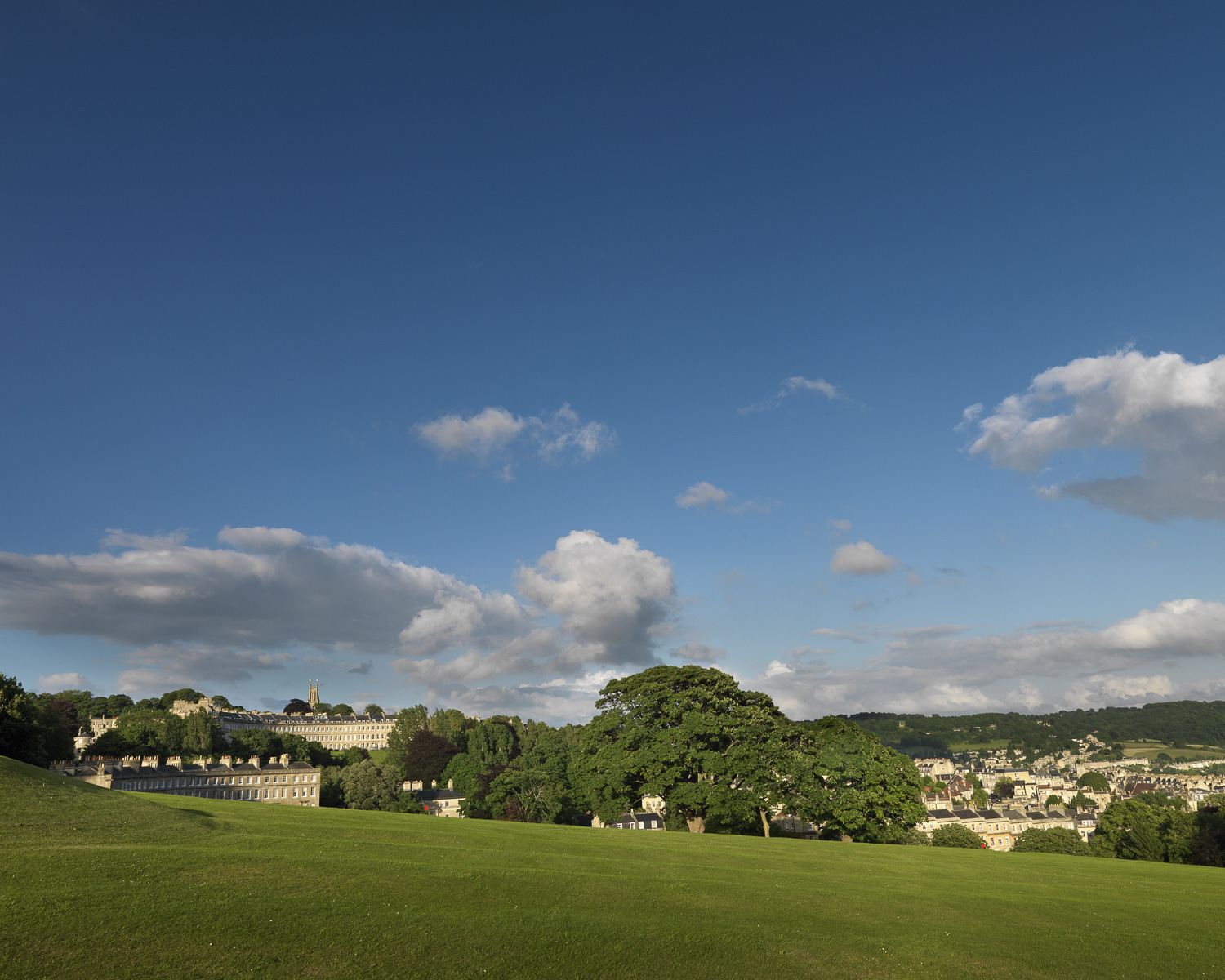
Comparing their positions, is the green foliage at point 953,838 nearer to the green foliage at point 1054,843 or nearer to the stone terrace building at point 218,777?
the green foliage at point 1054,843

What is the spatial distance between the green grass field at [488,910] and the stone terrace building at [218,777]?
284 ft

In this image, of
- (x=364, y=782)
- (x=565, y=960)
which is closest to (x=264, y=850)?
(x=565, y=960)

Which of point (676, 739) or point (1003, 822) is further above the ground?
point (676, 739)

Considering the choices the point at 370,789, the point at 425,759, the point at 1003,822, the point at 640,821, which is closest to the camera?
the point at 370,789

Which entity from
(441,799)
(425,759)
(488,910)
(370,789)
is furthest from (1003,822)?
(488,910)

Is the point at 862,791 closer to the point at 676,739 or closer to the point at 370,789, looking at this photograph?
the point at 676,739

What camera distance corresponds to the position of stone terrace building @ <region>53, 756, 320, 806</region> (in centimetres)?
9988

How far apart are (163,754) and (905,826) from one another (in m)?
138

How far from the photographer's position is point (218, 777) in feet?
364

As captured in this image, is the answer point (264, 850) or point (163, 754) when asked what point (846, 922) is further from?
point (163, 754)

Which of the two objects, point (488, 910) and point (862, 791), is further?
point (862, 791)

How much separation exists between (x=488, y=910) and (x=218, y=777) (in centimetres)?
11452

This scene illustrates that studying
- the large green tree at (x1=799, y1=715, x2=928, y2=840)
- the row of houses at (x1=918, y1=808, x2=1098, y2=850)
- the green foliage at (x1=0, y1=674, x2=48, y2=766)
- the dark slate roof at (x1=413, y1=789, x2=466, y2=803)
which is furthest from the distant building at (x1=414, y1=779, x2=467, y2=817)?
the row of houses at (x1=918, y1=808, x2=1098, y2=850)

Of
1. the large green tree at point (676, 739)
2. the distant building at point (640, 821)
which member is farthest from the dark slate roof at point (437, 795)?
the large green tree at point (676, 739)
